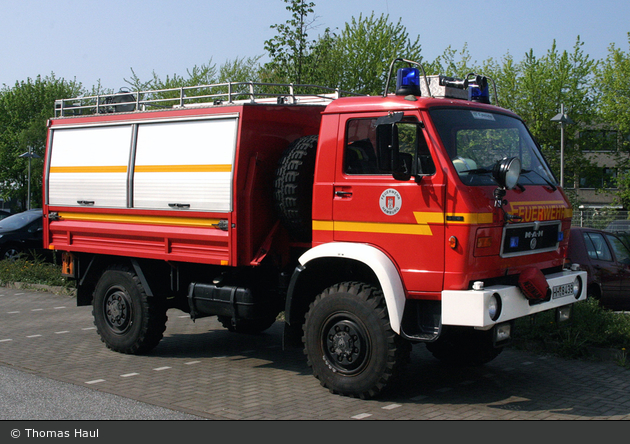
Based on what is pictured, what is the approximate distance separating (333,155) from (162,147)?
2.34 metres

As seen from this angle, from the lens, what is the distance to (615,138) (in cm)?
4284

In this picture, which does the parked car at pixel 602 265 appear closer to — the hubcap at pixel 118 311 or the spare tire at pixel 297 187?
the spare tire at pixel 297 187

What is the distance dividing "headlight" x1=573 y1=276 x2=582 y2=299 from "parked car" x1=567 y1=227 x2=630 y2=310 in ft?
12.6

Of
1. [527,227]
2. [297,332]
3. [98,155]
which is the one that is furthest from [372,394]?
[98,155]

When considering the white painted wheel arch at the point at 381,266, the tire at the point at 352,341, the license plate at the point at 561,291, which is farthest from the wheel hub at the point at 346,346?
the license plate at the point at 561,291

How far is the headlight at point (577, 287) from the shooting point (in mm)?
6500

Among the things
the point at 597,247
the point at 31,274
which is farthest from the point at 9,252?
the point at 597,247

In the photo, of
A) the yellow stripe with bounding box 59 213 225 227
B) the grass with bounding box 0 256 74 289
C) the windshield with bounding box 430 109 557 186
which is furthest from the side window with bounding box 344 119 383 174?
the grass with bounding box 0 256 74 289

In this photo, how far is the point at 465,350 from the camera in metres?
7.36

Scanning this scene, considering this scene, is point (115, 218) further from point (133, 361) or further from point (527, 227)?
point (527, 227)

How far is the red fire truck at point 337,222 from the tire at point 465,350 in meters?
0.02

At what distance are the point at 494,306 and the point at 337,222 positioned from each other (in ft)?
5.38

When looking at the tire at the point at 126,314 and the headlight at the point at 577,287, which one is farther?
the tire at the point at 126,314

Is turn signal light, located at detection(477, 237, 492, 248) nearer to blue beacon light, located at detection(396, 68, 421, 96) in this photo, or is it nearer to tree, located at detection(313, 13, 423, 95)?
blue beacon light, located at detection(396, 68, 421, 96)
